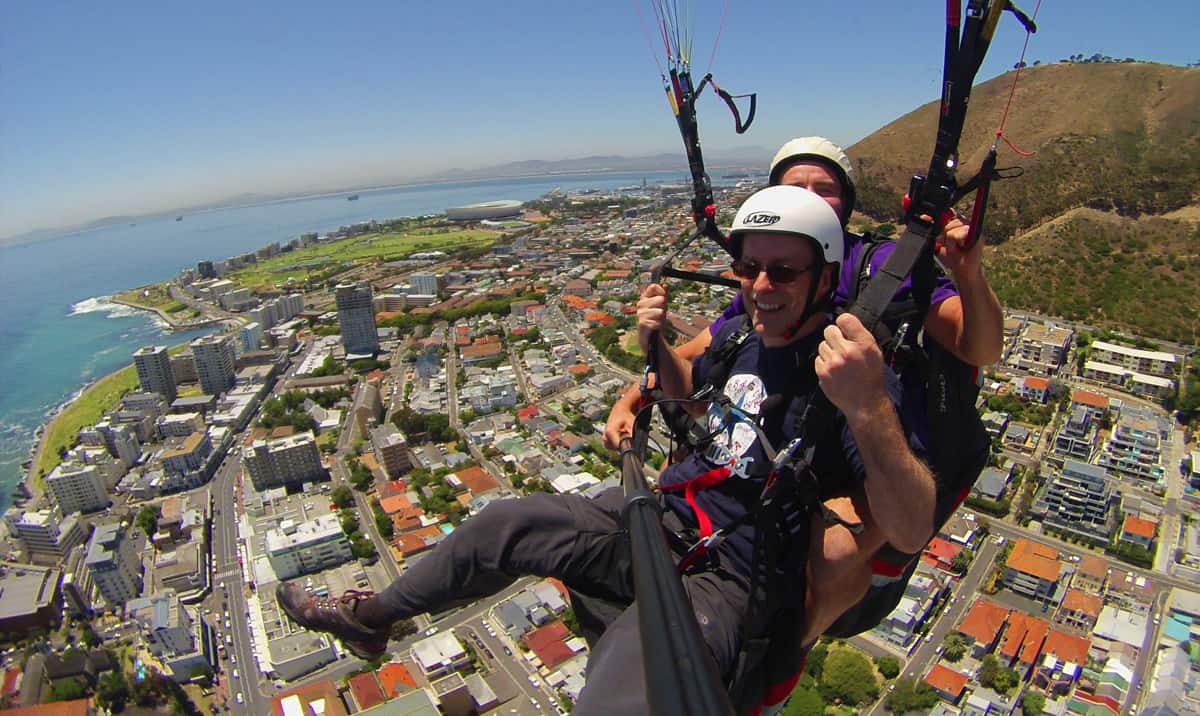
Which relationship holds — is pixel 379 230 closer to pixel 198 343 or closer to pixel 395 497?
pixel 198 343

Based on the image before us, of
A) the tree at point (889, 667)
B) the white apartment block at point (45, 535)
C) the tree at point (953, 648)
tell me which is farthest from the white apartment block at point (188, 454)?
the tree at point (953, 648)

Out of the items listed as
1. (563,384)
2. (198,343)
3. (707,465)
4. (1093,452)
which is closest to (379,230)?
(198,343)

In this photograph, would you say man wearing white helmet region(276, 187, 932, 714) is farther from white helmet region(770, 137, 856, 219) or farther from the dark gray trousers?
white helmet region(770, 137, 856, 219)

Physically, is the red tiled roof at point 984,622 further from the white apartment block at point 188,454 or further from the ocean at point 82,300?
the ocean at point 82,300

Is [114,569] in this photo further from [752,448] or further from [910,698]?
[752,448]

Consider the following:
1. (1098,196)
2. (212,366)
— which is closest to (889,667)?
(212,366)
